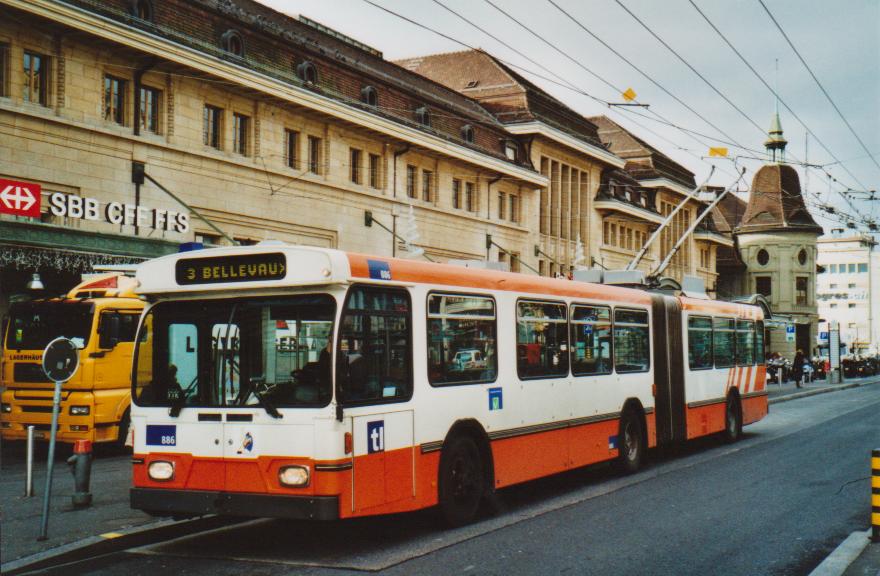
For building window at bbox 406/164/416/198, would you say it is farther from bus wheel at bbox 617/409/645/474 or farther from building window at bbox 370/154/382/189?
bus wheel at bbox 617/409/645/474

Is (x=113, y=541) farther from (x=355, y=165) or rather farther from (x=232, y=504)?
(x=355, y=165)

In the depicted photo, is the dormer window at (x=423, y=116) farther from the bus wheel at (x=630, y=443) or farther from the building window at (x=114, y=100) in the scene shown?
the bus wheel at (x=630, y=443)

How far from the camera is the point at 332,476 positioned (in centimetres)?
845

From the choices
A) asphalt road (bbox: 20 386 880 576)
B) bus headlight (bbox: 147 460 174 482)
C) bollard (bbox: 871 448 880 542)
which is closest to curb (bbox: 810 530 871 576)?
bollard (bbox: 871 448 880 542)

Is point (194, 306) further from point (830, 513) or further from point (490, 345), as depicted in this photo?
point (830, 513)

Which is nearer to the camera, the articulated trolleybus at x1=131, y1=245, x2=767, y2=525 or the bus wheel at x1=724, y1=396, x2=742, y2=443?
the articulated trolleybus at x1=131, y1=245, x2=767, y2=525

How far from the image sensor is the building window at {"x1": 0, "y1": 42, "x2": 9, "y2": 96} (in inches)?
874

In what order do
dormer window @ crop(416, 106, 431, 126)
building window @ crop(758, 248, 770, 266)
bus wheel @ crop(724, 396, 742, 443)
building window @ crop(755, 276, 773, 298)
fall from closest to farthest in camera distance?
bus wheel @ crop(724, 396, 742, 443) < dormer window @ crop(416, 106, 431, 126) < building window @ crop(758, 248, 770, 266) < building window @ crop(755, 276, 773, 298)

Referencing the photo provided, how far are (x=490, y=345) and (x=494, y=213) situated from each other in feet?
103

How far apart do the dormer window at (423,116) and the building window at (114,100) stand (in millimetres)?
13227

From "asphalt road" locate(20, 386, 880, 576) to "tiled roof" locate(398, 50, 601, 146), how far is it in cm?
3285

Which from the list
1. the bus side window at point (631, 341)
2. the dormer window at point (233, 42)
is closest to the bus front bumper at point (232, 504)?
the bus side window at point (631, 341)

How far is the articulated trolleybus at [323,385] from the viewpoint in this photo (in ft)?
28.2

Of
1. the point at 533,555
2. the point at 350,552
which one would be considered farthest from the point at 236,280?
the point at 533,555
